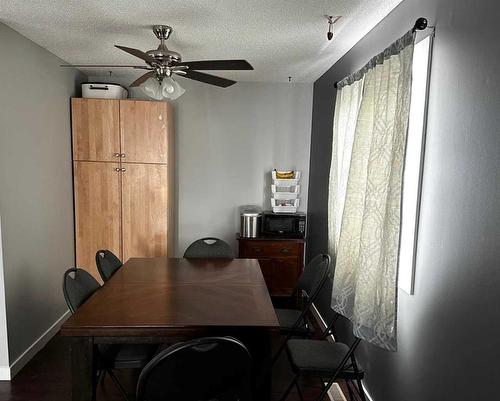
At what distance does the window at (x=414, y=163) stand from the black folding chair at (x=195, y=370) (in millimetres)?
977

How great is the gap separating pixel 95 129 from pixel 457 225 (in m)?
3.30

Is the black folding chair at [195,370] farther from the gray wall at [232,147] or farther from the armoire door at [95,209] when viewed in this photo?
the gray wall at [232,147]

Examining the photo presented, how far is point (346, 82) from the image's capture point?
2.69 metres

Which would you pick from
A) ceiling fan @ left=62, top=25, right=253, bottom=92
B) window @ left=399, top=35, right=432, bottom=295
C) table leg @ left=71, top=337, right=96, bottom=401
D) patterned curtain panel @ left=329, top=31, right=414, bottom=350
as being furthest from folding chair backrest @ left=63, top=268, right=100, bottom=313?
window @ left=399, top=35, right=432, bottom=295

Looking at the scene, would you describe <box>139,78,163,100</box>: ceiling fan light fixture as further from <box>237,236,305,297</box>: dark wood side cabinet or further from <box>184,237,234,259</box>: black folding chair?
<box>237,236,305,297</box>: dark wood side cabinet

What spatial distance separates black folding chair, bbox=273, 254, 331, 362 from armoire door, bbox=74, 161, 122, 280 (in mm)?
2000

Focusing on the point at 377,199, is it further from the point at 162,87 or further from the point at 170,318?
the point at 162,87

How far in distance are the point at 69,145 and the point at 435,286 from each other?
133 inches

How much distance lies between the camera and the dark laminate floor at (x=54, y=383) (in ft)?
8.04

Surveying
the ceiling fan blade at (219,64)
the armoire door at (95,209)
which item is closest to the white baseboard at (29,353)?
the armoire door at (95,209)

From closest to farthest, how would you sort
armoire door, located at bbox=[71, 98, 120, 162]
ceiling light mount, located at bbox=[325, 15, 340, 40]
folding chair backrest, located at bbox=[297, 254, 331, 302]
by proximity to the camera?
1. ceiling light mount, located at bbox=[325, 15, 340, 40]
2. folding chair backrest, located at bbox=[297, 254, 331, 302]
3. armoire door, located at bbox=[71, 98, 120, 162]

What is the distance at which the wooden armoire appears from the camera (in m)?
3.66

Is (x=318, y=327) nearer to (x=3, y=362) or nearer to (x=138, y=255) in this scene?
(x=138, y=255)

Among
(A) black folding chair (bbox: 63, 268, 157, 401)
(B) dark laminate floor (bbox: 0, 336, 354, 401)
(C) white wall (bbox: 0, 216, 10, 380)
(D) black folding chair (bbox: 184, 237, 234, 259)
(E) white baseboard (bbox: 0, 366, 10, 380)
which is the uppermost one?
(D) black folding chair (bbox: 184, 237, 234, 259)
